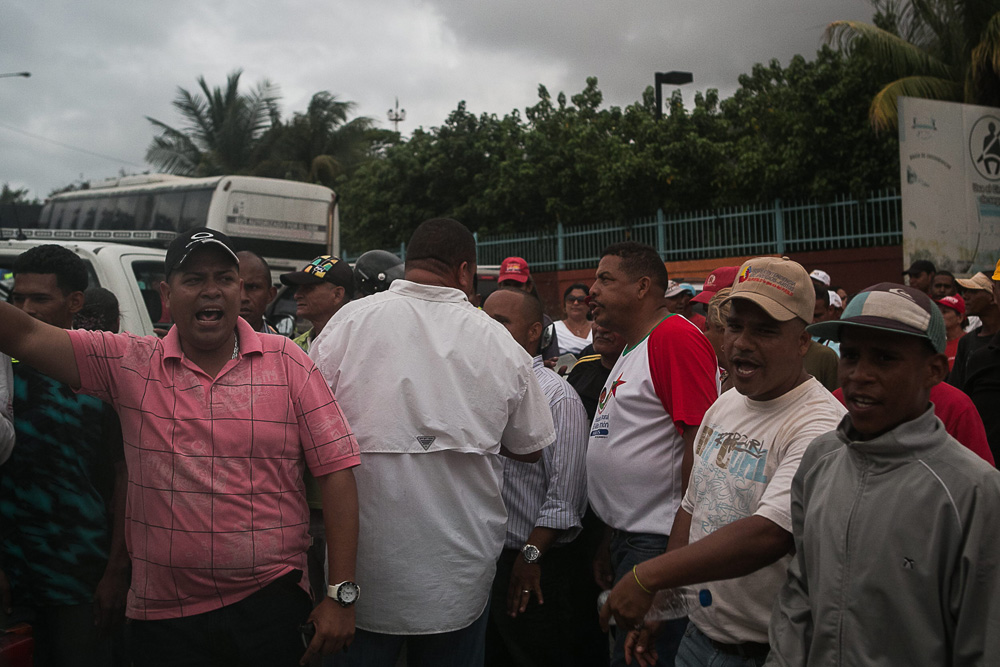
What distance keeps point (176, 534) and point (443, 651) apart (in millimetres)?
965

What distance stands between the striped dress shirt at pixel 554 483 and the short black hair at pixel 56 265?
6.20 ft

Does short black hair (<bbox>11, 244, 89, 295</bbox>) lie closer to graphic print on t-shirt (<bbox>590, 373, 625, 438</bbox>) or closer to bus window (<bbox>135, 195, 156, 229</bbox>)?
graphic print on t-shirt (<bbox>590, 373, 625, 438</bbox>)

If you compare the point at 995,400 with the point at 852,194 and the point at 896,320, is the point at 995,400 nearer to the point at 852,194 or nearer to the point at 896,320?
the point at 896,320

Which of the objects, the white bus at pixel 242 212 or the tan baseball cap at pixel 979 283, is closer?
the tan baseball cap at pixel 979 283

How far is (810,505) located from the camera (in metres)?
2.12

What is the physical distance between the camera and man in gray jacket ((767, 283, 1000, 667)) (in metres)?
1.78

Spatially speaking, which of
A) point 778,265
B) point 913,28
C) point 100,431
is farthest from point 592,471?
point 913,28

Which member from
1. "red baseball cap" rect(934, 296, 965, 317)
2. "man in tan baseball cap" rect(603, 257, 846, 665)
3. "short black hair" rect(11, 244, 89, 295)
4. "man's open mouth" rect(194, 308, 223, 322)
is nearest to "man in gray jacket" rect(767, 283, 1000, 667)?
"man in tan baseball cap" rect(603, 257, 846, 665)

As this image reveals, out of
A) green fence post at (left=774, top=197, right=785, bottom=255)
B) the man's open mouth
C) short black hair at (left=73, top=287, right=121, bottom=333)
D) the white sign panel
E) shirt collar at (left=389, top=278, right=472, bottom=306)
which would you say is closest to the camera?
the man's open mouth

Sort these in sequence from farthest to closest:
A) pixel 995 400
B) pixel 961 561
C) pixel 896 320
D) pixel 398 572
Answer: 1. pixel 995 400
2. pixel 398 572
3. pixel 896 320
4. pixel 961 561

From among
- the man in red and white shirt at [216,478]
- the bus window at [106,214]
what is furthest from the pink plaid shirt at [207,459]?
the bus window at [106,214]

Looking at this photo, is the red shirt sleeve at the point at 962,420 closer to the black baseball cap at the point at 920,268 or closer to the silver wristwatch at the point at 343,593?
the silver wristwatch at the point at 343,593

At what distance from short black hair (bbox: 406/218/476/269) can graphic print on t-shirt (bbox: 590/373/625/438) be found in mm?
780

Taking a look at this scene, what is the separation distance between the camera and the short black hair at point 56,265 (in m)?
3.37
